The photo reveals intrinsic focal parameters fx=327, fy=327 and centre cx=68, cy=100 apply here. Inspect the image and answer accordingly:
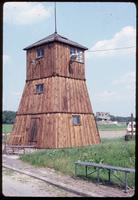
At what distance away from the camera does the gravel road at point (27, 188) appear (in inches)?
374

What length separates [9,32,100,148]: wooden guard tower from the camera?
23.0 meters

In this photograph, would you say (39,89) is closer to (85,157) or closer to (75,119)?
(75,119)

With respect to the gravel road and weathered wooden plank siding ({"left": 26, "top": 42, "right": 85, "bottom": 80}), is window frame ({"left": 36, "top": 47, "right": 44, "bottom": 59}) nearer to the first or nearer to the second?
weathered wooden plank siding ({"left": 26, "top": 42, "right": 85, "bottom": 80})

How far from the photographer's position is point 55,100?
2305 cm

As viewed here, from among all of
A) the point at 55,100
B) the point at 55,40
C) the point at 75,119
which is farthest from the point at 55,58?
the point at 75,119

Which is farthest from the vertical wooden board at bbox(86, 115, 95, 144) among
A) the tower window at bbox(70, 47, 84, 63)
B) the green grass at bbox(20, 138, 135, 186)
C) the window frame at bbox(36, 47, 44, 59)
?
the green grass at bbox(20, 138, 135, 186)

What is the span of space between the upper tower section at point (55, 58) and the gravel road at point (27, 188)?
12486 mm

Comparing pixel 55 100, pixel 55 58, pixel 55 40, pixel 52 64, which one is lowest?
pixel 55 100

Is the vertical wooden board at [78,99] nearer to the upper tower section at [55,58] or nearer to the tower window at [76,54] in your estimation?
the upper tower section at [55,58]

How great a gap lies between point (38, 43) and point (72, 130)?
718cm

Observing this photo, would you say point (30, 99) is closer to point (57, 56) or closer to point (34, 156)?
point (57, 56)

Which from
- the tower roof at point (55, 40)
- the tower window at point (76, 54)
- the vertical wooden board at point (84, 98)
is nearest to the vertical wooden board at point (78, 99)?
the vertical wooden board at point (84, 98)

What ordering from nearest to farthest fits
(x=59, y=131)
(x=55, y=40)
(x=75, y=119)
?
(x=59, y=131) < (x=55, y=40) < (x=75, y=119)

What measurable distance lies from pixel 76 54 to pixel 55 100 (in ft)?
14.6
